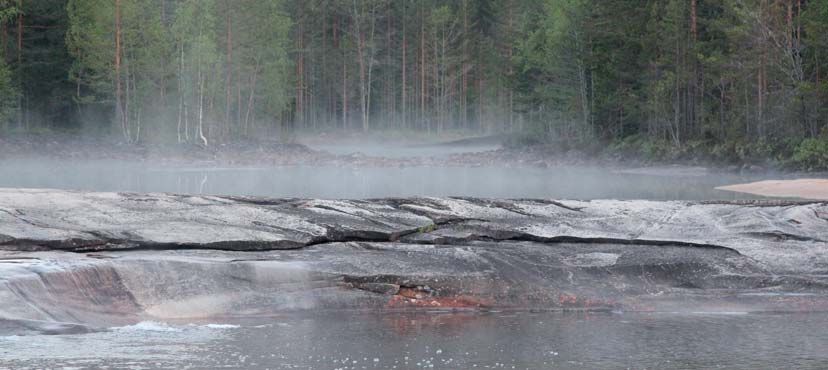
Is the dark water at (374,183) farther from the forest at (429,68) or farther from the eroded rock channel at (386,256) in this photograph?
the eroded rock channel at (386,256)

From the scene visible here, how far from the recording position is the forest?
131 feet

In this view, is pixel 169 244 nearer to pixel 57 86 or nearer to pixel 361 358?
pixel 361 358

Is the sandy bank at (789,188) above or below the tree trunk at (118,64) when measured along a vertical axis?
below

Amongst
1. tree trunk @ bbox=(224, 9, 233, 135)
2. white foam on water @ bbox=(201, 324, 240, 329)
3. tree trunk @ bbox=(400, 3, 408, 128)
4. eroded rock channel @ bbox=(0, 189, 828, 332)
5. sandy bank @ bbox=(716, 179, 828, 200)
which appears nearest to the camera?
white foam on water @ bbox=(201, 324, 240, 329)

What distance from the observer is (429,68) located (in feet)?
293

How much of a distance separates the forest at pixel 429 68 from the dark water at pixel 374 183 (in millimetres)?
3899

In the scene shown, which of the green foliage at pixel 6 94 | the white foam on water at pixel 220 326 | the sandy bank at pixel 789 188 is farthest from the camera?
the green foliage at pixel 6 94

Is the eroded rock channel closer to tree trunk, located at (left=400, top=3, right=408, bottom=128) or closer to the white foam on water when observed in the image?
the white foam on water

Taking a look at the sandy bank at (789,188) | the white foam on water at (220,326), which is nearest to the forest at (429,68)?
the sandy bank at (789,188)

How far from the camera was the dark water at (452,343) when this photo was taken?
27.9 feet

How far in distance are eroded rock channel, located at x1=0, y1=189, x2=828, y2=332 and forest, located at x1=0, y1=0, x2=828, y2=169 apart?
80.4 ft

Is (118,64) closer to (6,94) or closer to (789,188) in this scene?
(6,94)

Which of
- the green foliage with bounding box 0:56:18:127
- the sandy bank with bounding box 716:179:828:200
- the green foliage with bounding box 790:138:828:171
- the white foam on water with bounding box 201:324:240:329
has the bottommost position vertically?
the white foam on water with bounding box 201:324:240:329

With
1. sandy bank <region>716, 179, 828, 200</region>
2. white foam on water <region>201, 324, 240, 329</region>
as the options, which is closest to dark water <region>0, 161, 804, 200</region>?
sandy bank <region>716, 179, 828, 200</region>
